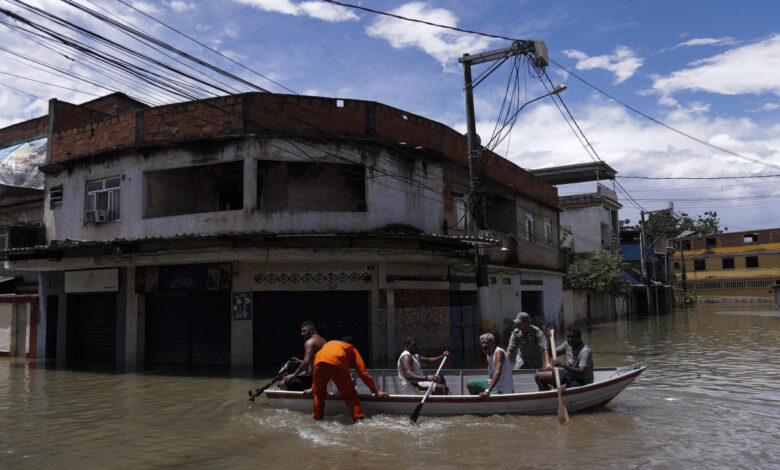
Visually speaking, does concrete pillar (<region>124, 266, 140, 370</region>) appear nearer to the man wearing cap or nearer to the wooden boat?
the wooden boat

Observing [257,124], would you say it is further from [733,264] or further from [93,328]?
[733,264]

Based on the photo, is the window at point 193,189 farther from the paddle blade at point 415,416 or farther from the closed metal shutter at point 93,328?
the paddle blade at point 415,416

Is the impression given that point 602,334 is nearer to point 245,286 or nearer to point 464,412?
point 245,286

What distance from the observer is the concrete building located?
15.1 metres

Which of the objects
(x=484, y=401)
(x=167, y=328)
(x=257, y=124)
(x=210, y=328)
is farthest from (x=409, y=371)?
(x=167, y=328)

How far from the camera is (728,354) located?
1722 centimetres

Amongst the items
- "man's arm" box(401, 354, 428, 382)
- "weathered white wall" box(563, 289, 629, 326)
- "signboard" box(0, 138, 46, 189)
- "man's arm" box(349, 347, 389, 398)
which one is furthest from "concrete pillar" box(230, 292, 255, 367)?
"weathered white wall" box(563, 289, 629, 326)

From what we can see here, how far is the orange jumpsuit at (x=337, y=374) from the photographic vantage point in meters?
8.92

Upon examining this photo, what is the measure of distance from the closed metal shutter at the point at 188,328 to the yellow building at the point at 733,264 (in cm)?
4926

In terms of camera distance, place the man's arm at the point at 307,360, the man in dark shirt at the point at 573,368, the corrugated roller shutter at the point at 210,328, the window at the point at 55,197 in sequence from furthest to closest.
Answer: the window at the point at 55,197, the corrugated roller shutter at the point at 210,328, the man's arm at the point at 307,360, the man in dark shirt at the point at 573,368

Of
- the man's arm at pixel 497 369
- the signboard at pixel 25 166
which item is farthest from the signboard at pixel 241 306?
the signboard at pixel 25 166

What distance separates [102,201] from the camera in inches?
672

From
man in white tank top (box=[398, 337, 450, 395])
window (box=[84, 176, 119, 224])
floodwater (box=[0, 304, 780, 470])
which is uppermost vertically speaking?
window (box=[84, 176, 119, 224])

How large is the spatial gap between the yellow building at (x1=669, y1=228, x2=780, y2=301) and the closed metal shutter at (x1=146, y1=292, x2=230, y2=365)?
162ft
